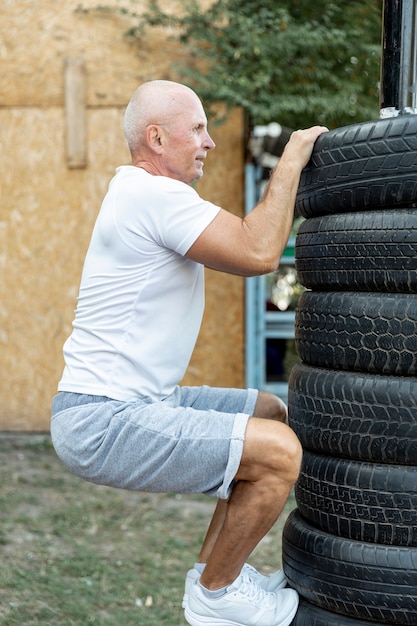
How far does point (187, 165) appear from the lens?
2977 mm

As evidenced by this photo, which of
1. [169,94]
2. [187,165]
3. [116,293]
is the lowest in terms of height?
[116,293]

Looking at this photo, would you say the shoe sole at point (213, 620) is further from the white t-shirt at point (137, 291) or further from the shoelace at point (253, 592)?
the white t-shirt at point (137, 291)

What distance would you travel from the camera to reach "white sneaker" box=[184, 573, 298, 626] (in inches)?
108

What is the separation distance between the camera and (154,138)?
9.64ft

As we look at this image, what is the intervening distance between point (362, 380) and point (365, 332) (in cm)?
15

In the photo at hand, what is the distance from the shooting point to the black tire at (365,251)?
2.64 meters

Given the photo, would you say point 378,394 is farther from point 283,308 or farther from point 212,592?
point 283,308

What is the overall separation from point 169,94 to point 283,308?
4772mm

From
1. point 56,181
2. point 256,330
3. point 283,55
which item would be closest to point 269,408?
point 256,330

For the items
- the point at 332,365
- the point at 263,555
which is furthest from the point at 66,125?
the point at 332,365

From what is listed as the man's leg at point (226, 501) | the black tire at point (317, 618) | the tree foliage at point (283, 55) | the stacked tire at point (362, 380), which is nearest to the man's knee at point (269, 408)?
the man's leg at point (226, 501)

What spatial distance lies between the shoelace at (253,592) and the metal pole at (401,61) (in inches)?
66.0

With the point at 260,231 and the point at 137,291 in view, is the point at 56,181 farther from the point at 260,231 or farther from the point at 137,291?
the point at 260,231

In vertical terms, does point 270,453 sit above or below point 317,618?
above
